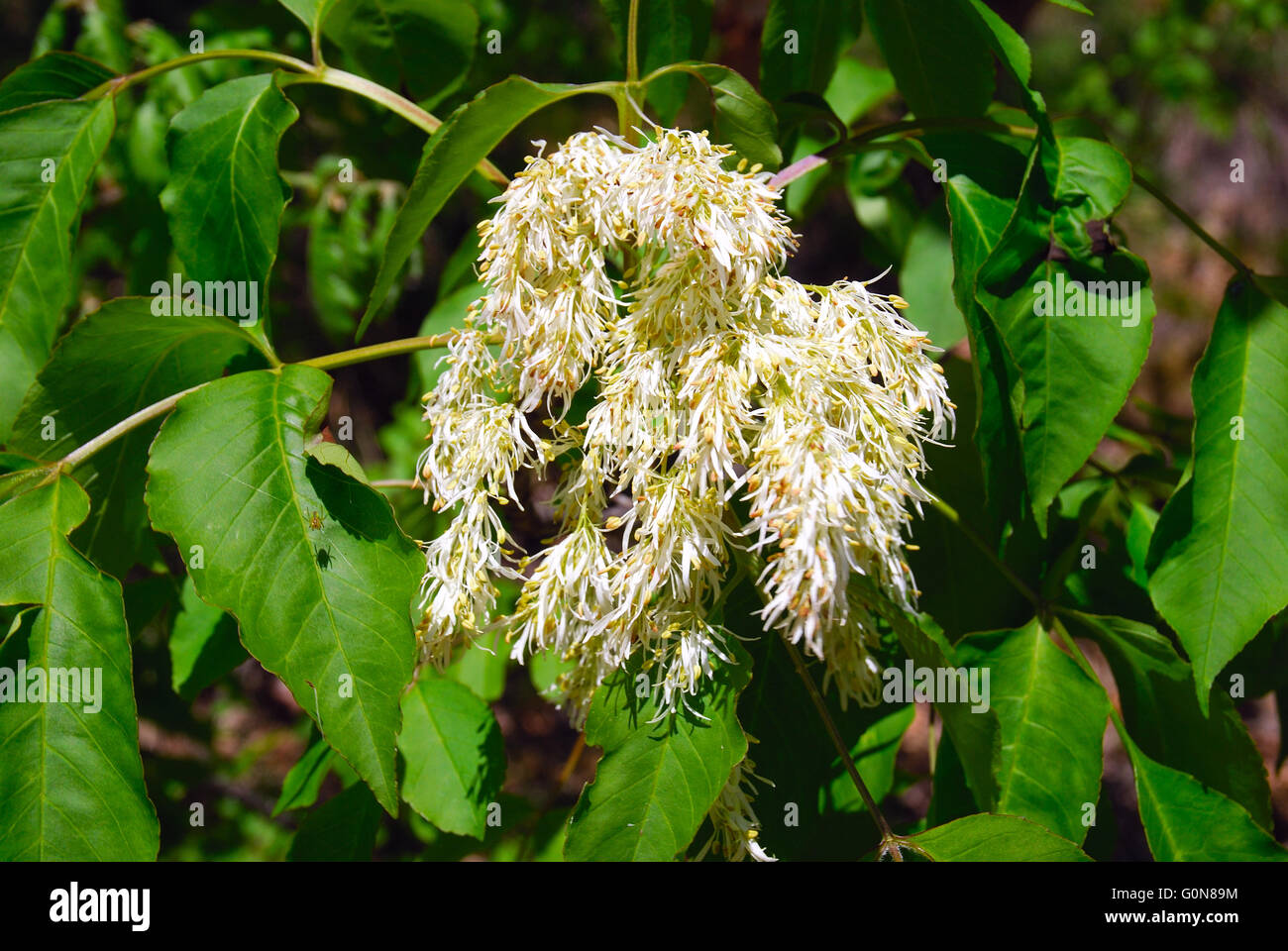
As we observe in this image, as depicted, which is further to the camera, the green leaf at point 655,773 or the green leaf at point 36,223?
the green leaf at point 36,223

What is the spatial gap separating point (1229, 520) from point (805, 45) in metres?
0.81

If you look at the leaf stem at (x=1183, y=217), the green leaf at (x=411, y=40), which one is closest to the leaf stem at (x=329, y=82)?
the green leaf at (x=411, y=40)

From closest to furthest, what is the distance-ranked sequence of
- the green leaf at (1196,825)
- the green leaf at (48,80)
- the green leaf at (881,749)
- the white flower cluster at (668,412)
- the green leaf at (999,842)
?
the white flower cluster at (668,412) → the green leaf at (999,842) → the green leaf at (1196,825) → the green leaf at (48,80) → the green leaf at (881,749)

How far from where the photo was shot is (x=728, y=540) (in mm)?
934

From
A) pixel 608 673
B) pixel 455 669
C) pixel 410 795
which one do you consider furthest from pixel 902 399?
pixel 455 669

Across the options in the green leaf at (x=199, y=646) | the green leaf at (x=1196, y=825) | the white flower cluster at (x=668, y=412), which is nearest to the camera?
the white flower cluster at (x=668, y=412)

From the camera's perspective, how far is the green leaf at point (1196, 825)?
3.37 ft

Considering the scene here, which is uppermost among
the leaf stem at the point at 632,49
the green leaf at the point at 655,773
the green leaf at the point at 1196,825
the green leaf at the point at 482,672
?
the leaf stem at the point at 632,49

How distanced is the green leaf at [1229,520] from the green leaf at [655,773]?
0.47m

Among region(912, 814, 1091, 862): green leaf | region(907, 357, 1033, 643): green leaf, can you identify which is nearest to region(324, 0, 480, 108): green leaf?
region(907, 357, 1033, 643): green leaf

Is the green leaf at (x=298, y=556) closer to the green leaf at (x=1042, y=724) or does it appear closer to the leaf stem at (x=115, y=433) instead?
the leaf stem at (x=115, y=433)

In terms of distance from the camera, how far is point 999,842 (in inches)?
37.0

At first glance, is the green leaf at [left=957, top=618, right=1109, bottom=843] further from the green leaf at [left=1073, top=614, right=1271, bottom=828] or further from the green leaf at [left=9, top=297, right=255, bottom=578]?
the green leaf at [left=9, top=297, right=255, bottom=578]

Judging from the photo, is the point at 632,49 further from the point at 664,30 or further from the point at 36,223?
the point at 36,223
